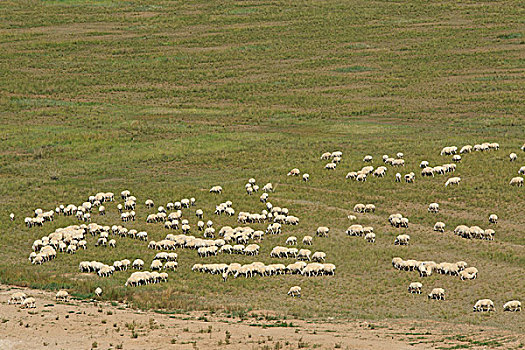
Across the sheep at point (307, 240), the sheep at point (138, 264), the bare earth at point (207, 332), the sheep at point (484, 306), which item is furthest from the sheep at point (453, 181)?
the sheep at point (138, 264)

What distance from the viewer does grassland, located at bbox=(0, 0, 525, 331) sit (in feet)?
132

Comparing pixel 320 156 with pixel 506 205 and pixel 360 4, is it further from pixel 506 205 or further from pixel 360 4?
pixel 360 4

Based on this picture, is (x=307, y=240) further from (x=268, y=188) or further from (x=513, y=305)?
(x=513, y=305)

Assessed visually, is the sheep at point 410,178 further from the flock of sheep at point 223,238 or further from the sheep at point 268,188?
the sheep at point 268,188

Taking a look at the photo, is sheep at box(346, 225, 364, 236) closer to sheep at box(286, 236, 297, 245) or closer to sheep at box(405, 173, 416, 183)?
sheep at box(286, 236, 297, 245)

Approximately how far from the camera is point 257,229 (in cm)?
4747

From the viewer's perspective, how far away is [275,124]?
75.2m

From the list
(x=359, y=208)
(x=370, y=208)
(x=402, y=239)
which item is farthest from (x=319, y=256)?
(x=370, y=208)

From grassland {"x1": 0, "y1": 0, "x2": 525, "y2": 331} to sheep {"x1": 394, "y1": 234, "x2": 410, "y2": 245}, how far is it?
88 cm

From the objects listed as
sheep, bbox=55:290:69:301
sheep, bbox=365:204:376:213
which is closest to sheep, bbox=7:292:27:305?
sheep, bbox=55:290:69:301

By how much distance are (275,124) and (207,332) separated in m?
44.3

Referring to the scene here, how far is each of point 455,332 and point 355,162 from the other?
28.5 m

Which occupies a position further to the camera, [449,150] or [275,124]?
[275,124]

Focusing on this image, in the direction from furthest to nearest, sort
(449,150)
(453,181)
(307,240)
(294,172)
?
(449,150)
(294,172)
(453,181)
(307,240)
